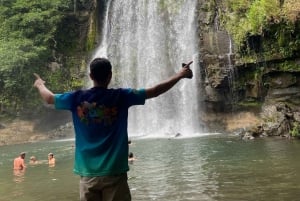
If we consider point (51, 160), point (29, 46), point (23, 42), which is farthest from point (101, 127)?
point (29, 46)

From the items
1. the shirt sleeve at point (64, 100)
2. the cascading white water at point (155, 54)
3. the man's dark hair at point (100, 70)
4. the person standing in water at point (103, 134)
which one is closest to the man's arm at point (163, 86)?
the person standing in water at point (103, 134)

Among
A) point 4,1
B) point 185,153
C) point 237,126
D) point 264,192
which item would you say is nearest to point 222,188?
point 264,192

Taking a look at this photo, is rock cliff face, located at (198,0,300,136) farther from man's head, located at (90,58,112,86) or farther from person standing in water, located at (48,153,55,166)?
man's head, located at (90,58,112,86)

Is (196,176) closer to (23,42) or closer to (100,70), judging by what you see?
(100,70)

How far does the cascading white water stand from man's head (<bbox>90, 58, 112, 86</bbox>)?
2380 centimetres

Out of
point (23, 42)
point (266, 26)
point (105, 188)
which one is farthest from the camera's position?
point (23, 42)

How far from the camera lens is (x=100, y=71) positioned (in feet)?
A: 13.0

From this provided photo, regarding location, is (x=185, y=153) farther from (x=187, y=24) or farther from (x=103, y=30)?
(x=103, y=30)

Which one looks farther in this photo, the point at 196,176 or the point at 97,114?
the point at 196,176

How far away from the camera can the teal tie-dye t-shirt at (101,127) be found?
3.78m

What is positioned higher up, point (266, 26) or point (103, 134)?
point (266, 26)

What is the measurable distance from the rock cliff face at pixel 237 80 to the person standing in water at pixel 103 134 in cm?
1963

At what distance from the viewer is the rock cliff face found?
2416 cm

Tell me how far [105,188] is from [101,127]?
1.61 feet
